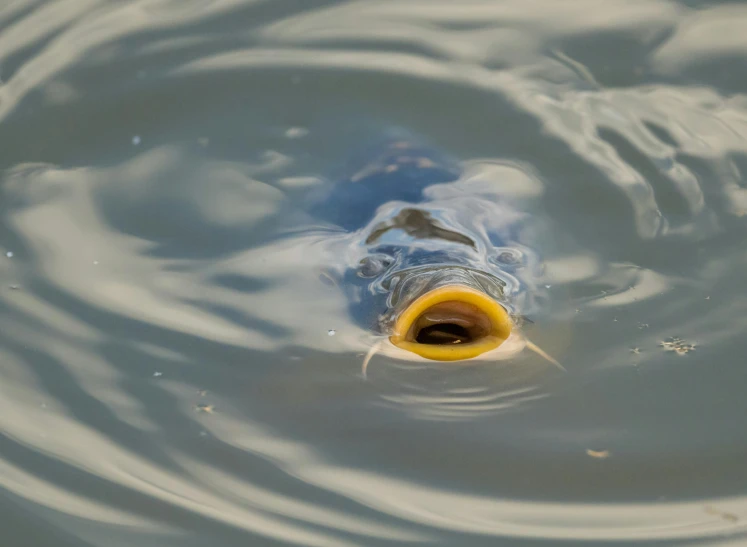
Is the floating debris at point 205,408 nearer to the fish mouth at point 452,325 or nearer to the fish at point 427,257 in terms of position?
the fish at point 427,257

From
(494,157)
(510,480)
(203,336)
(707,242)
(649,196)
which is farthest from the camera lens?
(494,157)

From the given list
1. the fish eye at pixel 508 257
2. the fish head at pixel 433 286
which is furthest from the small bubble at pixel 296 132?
the fish eye at pixel 508 257

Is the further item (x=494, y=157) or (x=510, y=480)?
(x=494, y=157)

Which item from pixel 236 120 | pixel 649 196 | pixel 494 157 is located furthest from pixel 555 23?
pixel 236 120

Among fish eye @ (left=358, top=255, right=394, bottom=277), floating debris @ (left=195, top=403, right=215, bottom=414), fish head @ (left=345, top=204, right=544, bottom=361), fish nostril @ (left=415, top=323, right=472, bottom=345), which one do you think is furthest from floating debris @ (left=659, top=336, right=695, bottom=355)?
floating debris @ (left=195, top=403, right=215, bottom=414)

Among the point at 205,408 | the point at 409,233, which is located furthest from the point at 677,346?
the point at 205,408

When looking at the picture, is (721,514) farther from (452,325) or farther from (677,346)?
(452,325)

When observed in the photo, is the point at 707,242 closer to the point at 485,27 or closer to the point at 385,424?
the point at 385,424

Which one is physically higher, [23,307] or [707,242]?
[707,242]
